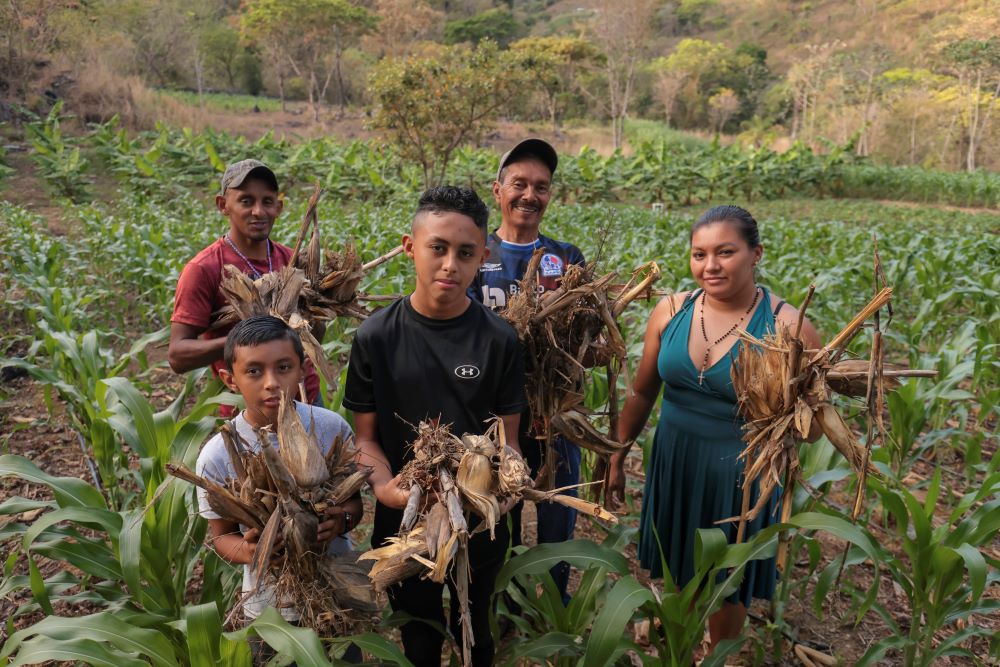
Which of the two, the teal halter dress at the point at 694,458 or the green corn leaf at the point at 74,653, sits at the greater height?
the teal halter dress at the point at 694,458

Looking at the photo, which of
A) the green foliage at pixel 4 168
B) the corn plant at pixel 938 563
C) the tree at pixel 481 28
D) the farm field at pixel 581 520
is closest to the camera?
the farm field at pixel 581 520

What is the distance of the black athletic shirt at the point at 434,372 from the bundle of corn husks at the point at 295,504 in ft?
0.81

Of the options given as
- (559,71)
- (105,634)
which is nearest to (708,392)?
(105,634)

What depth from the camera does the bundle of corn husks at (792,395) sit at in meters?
1.80

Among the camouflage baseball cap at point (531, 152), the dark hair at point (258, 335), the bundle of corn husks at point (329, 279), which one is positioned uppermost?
the camouflage baseball cap at point (531, 152)

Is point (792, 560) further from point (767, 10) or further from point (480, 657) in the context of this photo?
point (767, 10)

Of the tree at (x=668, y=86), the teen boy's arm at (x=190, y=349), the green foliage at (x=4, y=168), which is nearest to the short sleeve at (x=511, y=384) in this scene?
the teen boy's arm at (x=190, y=349)

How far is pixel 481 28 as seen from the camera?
50875mm

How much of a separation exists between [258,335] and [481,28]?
54.2 meters

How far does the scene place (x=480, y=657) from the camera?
2092 mm

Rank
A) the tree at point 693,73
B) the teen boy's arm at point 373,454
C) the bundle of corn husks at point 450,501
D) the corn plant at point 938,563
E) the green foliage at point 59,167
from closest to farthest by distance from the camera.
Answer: the bundle of corn husks at point 450,501, the teen boy's arm at point 373,454, the corn plant at point 938,563, the green foliage at point 59,167, the tree at point 693,73

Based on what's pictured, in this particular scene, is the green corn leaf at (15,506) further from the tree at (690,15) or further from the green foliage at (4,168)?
the tree at (690,15)

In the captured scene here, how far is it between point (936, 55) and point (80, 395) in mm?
52163

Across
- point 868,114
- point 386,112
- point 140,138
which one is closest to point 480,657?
point 386,112
